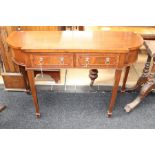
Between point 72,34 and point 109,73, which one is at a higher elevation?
point 72,34

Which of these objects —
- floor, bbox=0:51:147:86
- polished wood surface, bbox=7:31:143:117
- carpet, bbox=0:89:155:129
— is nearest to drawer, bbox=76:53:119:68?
polished wood surface, bbox=7:31:143:117

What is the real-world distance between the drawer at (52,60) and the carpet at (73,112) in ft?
2.02

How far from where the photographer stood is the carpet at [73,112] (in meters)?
1.68

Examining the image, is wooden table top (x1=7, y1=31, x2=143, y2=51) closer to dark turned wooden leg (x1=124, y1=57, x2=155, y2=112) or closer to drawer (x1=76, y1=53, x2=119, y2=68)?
drawer (x1=76, y1=53, x2=119, y2=68)

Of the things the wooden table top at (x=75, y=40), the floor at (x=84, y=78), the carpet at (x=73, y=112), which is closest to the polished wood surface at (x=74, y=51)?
the wooden table top at (x=75, y=40)

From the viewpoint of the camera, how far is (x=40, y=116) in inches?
69.5

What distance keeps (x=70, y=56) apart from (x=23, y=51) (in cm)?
33

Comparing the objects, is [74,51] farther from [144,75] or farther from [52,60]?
[144,75]

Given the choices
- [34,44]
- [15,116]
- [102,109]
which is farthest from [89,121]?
[34,44]

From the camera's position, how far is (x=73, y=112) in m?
1.81

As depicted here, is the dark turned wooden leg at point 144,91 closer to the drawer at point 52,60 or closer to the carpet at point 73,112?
the carpet at point 73,112

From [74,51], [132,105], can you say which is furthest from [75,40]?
[132,105]

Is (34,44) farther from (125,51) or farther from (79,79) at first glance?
(79,79)

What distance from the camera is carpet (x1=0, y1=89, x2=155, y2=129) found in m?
1.68
